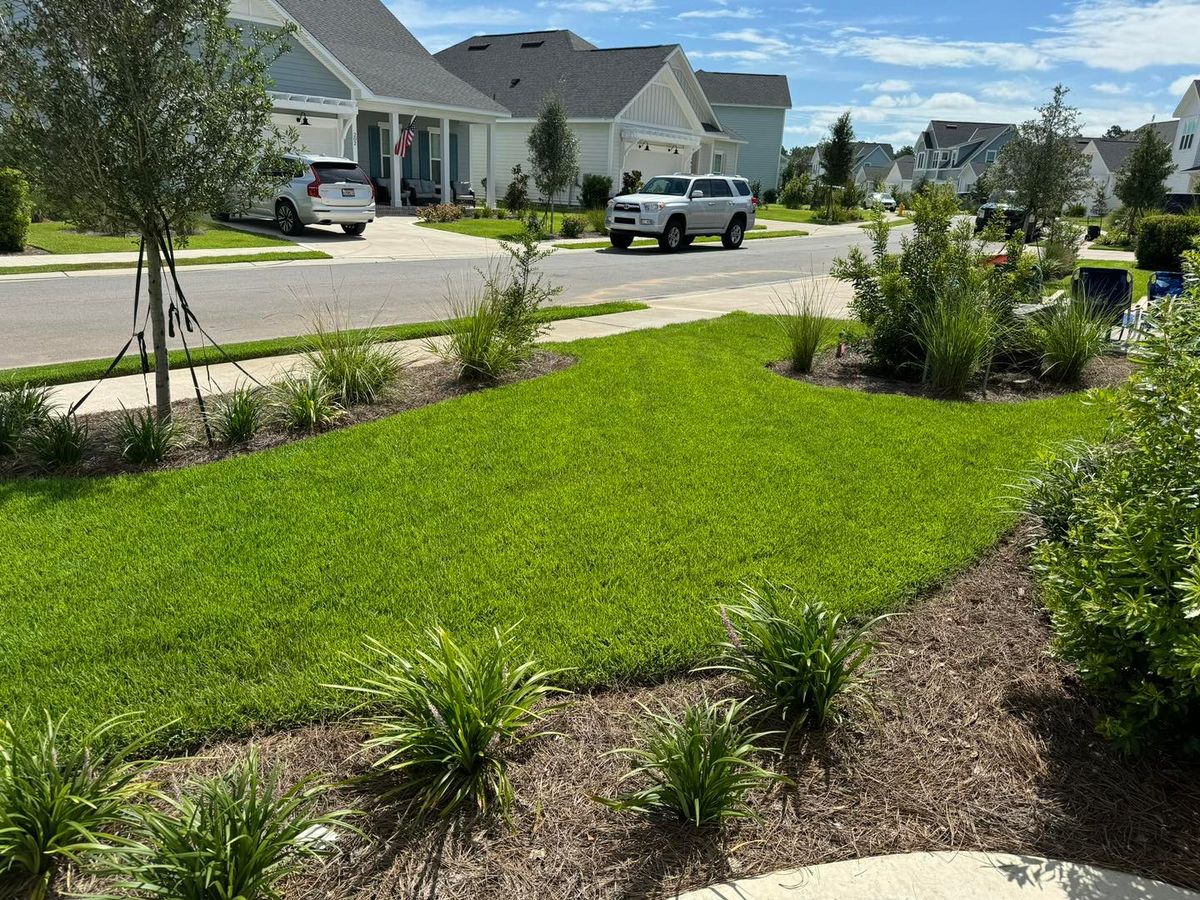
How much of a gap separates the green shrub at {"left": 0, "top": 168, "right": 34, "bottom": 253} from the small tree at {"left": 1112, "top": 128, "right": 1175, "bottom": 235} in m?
36.5

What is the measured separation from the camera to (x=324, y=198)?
21062 mm

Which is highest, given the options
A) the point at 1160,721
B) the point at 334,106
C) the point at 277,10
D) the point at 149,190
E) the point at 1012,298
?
the point at 277,10

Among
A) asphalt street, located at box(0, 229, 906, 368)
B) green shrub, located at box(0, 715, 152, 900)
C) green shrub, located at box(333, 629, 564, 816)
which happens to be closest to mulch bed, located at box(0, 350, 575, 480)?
asphalt street, located at box(0, 229, 906, 368)

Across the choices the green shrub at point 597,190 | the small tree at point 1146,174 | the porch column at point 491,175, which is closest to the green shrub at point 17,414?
the porch column at point 491,175

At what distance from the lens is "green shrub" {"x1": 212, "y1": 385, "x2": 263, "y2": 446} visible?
6.08 m

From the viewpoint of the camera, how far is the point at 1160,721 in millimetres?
2867

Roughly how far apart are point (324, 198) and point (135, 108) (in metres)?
16.8

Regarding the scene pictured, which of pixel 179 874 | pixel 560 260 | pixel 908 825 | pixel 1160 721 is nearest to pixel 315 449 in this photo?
pixel 179 874

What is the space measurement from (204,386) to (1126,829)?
23.5 feet

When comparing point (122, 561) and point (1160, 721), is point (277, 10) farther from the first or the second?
point (1160, 721)

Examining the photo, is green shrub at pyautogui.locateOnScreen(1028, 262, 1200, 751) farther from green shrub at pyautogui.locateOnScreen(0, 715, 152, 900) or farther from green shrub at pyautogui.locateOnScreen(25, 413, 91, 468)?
green shrub at pyautogui.locateOnScreen(25, 413, 91, 468)

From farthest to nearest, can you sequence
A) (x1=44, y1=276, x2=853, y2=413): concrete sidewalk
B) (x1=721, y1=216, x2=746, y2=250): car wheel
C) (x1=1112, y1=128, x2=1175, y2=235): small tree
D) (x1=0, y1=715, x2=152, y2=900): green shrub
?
(x1=1112, y1=128, x2=1175, y2=235): small tree → (x1=721, y1=216, x2=746, y2=250): car wheel → (x1=44, y1=276, x2=853, y2=413): concrete sidewalk → (x1=0, y1=715, x2=152, y2=900): green shrub

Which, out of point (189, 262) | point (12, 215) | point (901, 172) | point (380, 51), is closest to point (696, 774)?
point (189, 262)

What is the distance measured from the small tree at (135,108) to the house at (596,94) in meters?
31.5
